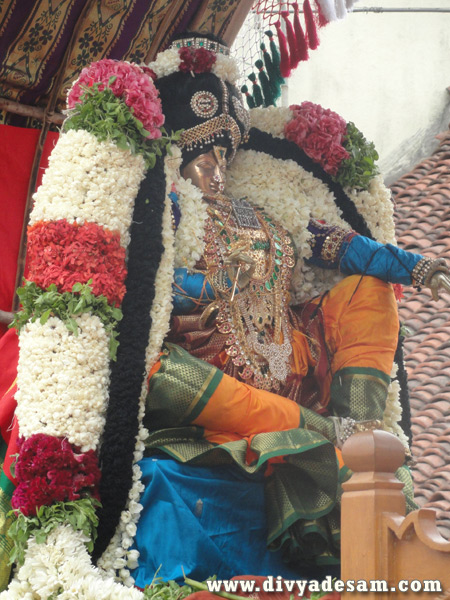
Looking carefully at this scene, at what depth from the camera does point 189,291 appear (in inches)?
168

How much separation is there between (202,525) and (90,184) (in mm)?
1443

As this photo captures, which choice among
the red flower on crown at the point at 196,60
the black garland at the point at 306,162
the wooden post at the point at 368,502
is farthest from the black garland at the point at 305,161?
the wooden post at the point at 368,502

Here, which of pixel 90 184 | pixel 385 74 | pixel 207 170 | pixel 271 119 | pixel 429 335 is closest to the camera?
pixel 90 184

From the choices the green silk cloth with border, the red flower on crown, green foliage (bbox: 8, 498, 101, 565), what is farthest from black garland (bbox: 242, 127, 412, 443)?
green foliage (bbox: 8, 498, 101, 565)

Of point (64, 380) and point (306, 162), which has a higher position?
point (306, 162)

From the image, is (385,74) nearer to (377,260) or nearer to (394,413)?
(377,260)

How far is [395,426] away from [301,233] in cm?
103

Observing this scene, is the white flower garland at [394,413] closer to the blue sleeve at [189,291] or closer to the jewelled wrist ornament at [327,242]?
the jewelled wrist ornament at [327,242]

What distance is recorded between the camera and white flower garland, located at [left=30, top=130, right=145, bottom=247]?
4.01 metres

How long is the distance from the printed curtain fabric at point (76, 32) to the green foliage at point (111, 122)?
787 millimetres

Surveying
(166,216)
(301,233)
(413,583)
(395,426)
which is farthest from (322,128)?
(413,583)

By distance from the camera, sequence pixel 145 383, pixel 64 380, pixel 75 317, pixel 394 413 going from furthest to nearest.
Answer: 1. pixel 394 413
2. pixel 145 383
3. pixel 75 317
4. pixel 64 380

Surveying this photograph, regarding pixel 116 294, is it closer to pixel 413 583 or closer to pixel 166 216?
pixel 166 216

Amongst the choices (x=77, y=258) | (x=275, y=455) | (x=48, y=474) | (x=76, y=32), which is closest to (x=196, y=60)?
(x=76, y=32)
